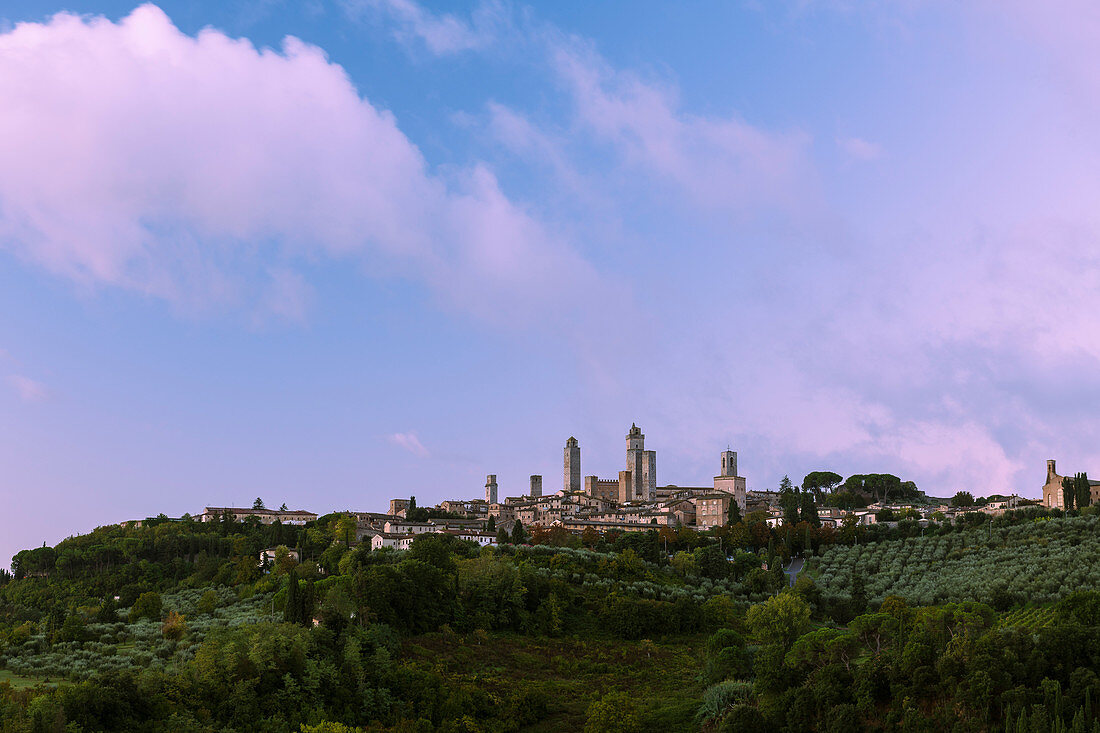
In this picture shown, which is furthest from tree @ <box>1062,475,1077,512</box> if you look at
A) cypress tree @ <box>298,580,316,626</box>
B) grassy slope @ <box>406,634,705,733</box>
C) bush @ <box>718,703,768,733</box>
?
cypress tree @ <box>298,580,316,626</box>

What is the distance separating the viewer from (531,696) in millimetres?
48656

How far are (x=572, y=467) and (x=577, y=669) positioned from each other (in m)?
95.3

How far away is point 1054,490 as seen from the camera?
4173 inches

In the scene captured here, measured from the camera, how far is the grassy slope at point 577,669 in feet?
159

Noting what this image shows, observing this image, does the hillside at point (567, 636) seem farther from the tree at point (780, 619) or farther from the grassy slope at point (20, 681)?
the grassy slope at point (20, 681)

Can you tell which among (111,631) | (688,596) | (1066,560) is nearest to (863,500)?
(1066,560)

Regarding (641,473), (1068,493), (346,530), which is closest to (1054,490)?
(1068,493)

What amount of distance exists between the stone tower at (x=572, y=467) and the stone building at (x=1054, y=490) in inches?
2698

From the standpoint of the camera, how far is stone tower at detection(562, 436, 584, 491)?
15125 cm

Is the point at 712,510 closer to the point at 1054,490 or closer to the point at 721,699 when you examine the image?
the point at 1054,490

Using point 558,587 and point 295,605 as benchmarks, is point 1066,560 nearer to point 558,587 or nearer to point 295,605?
point 558,587

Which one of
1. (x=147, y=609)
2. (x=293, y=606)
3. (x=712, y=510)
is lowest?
(x=147, y=609)

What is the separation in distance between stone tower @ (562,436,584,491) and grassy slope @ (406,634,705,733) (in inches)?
3391

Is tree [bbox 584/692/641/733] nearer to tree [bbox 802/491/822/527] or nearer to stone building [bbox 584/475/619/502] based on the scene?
tree [bbox 802/491/822/527]
